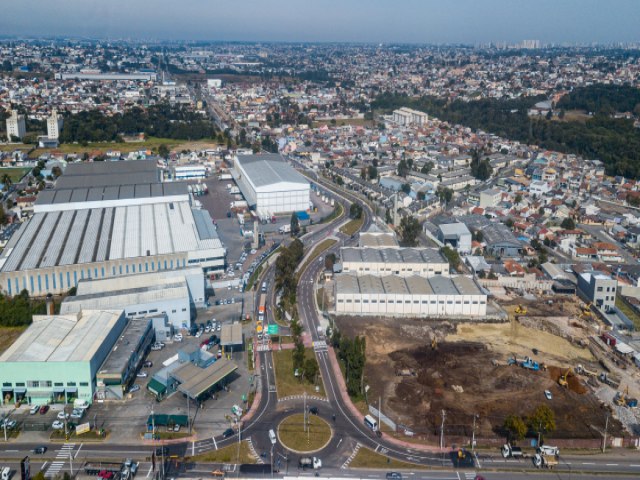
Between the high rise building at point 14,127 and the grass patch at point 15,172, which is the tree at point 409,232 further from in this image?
the high rise building at point 14,127

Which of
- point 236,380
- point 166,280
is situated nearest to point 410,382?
point 236,380

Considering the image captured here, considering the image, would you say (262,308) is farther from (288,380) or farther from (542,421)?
(542,421)

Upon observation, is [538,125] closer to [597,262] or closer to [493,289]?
[597,262]

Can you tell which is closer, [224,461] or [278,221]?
[224,461]

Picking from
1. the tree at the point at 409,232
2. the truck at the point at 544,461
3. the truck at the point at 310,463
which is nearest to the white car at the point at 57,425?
the truck at the point at 310,463

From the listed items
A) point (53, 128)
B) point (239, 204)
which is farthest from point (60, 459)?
point (53, 128)

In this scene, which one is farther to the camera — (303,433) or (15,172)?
(15,172)

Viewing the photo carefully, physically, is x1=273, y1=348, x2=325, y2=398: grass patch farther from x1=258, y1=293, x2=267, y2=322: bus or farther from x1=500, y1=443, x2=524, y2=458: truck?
x1=500, y1=443, x2=524, y2=458: truck
